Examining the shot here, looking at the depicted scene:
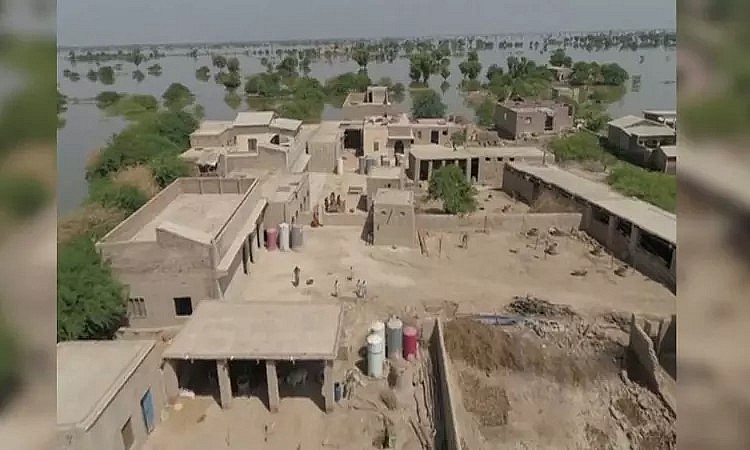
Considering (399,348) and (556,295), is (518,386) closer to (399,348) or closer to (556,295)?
(399,348)

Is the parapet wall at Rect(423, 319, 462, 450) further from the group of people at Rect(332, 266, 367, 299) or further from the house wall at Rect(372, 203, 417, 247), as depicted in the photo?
the house wall at Rect(372, 203, 417, 247)

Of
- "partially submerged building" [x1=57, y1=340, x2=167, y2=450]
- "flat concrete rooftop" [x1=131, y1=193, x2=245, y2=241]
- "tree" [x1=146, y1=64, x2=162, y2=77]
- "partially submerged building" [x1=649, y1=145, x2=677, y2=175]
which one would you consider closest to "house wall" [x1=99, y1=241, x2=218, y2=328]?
"flat concrete rooftop" [x1=131, y1=193, x2=245, y2=241]

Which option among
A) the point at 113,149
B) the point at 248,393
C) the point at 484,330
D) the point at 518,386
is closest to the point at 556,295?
the point at 484,330

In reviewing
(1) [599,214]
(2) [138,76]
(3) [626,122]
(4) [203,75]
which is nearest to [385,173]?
(1) [599,214]

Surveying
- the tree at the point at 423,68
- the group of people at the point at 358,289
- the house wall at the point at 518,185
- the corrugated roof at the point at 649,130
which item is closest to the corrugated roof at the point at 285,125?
the house wall at the point at 518,185

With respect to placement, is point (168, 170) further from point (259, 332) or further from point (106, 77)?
point (106, 77)

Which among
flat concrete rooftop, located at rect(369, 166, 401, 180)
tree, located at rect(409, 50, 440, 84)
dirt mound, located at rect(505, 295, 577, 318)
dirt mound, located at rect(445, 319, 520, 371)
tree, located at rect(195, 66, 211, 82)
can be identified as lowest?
dirt mound, located at rect(445, 319, 520, 371)
